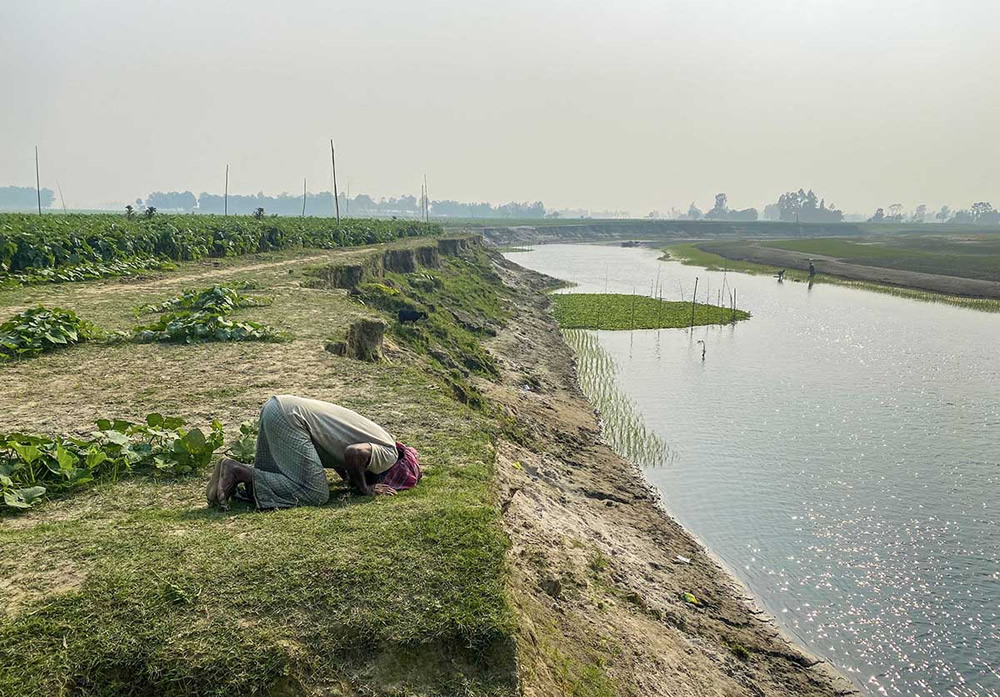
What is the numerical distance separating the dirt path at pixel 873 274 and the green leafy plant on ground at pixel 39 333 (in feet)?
175

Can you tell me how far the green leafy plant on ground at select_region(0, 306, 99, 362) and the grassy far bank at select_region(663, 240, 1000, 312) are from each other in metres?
48.2

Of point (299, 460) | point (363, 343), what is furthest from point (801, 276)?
point (299, 460)

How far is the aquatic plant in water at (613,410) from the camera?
54.0 ft

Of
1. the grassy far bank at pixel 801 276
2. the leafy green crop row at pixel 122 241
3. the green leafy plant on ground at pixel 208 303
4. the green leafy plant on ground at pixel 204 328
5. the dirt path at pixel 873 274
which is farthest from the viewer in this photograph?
the dirt path at pixel 873 274

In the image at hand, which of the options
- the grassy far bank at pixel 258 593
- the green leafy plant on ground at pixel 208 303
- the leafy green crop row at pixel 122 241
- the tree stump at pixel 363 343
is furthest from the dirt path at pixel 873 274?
the grassy far bank at pixel 258 593

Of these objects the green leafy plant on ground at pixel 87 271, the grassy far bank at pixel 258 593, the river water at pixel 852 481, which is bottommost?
the river water at pixel 852 481

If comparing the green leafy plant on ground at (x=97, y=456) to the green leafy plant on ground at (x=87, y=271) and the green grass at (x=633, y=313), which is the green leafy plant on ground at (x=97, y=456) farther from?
the green grass at (x=633, y=313)

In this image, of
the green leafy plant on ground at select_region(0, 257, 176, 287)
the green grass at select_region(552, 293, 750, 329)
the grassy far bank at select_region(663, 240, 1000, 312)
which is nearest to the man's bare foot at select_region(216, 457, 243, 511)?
the green leafy plant on ground at select_region(0, 257, 176, 287)

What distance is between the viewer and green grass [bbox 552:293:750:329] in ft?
115

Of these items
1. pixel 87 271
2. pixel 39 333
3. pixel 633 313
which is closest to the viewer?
pixel 39 333

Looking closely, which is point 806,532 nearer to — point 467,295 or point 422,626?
point 422,626

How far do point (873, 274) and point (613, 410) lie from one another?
164ft

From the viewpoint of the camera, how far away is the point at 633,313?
37500 millimetres

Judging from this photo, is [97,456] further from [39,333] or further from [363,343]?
[363,343]
